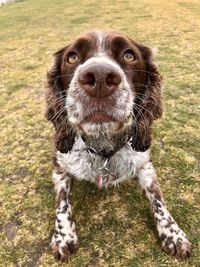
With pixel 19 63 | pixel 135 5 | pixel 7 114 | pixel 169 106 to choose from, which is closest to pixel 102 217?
pixel 169 106

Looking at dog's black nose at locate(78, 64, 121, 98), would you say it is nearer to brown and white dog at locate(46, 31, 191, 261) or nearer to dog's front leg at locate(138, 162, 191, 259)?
brown and white dog at locate(46, 31, 191, 261)

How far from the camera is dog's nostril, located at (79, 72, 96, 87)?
263 centimetres

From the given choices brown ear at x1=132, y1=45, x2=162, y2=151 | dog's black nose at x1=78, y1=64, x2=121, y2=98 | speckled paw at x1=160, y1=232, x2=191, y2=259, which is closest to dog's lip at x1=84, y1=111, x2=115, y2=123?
dog's black nose at x1=78, y1=64, x2=121, y2=98

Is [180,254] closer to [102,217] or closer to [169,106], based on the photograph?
[102,217]

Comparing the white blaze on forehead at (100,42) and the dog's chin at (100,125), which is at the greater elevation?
the white blaze on forehead at (100,42)

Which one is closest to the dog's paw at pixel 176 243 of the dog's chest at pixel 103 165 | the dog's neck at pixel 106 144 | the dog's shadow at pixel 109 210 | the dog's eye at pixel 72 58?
the dog's shadow at pixel 109 210

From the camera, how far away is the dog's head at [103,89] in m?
2.74

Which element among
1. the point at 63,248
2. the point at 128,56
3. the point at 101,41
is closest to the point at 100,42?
the point at 101,41

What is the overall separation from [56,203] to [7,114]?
100 inches

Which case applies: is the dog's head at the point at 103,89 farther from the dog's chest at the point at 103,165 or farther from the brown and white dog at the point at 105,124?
the dog's chest at the point at 103,165

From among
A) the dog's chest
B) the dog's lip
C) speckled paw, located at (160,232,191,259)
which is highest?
the dog's lip

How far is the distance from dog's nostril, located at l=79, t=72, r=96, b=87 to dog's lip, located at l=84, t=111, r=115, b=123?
9.8 inches

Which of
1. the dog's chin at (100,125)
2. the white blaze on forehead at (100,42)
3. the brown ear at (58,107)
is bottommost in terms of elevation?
the brown ear at (58,107)

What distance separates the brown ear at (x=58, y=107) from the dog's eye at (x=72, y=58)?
0.30m
